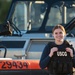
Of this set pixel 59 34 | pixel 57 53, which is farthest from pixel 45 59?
pixel 59 34

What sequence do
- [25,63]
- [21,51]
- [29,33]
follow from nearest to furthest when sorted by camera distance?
[25,63] → [21,51] → [29,33]

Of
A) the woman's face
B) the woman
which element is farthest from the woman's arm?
the woman's face

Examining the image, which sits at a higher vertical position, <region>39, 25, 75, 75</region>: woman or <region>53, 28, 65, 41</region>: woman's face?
<region>53, 28, 65, 41</region>: woman's face

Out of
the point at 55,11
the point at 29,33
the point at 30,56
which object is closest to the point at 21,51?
the point at 30,56

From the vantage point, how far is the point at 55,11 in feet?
27.7

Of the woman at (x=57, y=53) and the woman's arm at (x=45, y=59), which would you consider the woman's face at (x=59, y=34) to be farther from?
the woman's arm at (x=45, y=59)

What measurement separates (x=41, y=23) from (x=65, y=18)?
1.46 feet

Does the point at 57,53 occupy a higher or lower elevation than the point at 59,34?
lower

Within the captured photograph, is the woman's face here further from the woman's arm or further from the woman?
the woman's arm

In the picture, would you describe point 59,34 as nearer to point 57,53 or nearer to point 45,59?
point 57,53

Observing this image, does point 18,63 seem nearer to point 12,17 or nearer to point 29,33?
point 29,33

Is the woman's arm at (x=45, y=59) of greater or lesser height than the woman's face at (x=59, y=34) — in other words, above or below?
below

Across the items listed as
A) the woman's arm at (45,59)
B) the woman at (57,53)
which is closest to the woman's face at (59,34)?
the woman at (57,53)

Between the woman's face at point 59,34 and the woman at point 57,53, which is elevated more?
the woman's face at point 59,34
